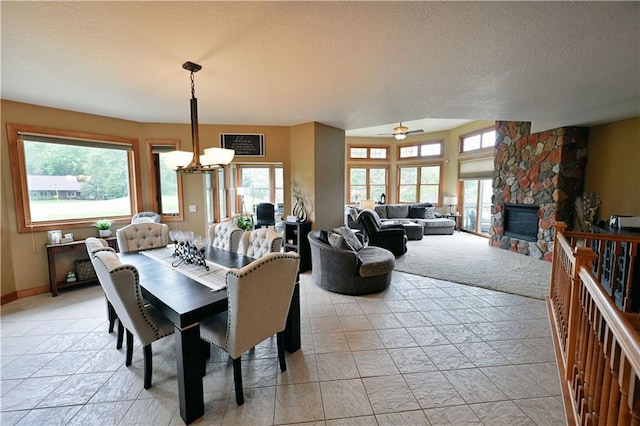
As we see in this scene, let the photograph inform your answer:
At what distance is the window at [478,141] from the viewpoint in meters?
7.51

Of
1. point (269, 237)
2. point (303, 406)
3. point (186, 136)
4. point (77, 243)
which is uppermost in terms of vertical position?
point (186, 136)

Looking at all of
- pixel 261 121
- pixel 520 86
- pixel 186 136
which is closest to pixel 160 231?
pixel 186 136

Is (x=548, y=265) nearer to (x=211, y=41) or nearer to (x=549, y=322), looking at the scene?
(x=549, y=322)

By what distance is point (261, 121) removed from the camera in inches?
187

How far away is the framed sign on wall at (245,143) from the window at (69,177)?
1.54 meters

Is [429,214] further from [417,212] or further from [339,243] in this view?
[339,243]

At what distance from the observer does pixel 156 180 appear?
192 inches

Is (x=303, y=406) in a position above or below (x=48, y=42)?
below

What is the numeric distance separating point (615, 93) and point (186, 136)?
6329mm

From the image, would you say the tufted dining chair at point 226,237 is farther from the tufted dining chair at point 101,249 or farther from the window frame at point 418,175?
the window frame at point 418,175

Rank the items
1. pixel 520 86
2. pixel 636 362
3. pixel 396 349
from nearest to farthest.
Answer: pixel 636 362
pixel 396 349
pixel 520 86

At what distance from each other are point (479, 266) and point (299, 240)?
3.45 m

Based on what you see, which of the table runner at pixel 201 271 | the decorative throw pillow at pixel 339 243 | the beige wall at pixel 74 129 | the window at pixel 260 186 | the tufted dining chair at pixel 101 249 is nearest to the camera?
the table runner at pixel 201 271

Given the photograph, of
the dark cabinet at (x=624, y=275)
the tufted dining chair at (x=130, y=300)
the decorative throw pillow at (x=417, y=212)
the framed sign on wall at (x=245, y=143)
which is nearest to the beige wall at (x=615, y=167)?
the dark cabinet at (x=624, y=275)
